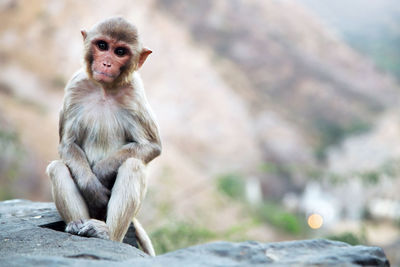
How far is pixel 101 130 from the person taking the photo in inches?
176

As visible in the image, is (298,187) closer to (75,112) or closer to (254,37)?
(254,37)

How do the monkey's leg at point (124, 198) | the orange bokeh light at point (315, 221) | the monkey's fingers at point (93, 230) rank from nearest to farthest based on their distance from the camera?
1. the monkey's fingers at point (93, 230)
2. the monkey's leg at point (124, 198)
3. the orange bokeh light at point (315, 221)

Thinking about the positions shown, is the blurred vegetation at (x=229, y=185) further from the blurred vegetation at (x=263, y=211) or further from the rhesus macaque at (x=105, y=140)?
the rhesus macaque at (x=105, y=140)

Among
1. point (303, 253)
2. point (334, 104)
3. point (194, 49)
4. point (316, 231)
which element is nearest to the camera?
point (303, 253)

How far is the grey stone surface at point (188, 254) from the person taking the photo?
9.79 ft

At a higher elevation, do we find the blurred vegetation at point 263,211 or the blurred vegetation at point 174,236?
the blurred vegetation at point 263,211

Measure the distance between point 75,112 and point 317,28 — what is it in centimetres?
2071

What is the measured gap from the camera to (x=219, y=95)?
62.4ft

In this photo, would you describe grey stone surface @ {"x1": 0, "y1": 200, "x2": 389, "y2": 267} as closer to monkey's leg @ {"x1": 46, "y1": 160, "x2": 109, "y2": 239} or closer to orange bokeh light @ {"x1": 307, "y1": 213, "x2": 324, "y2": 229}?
monkey's leg @ {"x1": 46, "y1": 160, "x2": 109, "y2": 239}

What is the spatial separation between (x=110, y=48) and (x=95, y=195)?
1.30 meters

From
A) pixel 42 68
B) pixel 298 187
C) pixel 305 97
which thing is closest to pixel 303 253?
pixel 42 68

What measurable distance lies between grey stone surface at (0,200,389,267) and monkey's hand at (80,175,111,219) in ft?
1.49

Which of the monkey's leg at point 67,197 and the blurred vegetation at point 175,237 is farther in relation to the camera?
the blurred vegetation at point 175,237

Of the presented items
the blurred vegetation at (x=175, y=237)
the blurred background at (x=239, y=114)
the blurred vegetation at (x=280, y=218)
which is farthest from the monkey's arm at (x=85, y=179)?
the blurred vegetation at (x=280, y=218)
